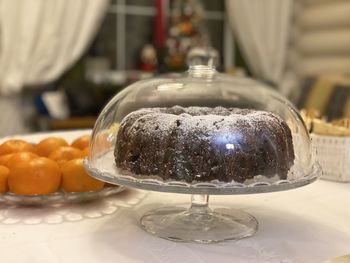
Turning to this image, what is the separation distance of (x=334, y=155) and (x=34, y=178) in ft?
2.15

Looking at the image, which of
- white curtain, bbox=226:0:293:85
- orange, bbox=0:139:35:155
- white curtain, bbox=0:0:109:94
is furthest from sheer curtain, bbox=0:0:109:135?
orange, bbox=0:139:35:155

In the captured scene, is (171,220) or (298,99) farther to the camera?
(298,99)

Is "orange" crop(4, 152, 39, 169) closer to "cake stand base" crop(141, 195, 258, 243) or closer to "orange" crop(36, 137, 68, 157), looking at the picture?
"orange" crop(36, 137, 68, 157)

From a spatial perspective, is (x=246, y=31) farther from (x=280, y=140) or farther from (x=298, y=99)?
(x=280, y=140)

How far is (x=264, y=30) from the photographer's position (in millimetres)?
3521

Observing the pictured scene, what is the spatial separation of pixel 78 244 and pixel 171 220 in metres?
0.17

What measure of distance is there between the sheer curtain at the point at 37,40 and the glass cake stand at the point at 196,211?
2.03m

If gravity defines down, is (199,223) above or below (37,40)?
below

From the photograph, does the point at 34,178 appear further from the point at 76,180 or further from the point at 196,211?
the point at 196,211

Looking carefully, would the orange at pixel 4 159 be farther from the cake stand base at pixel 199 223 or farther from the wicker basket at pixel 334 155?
the wicker basket at pixel 334 155

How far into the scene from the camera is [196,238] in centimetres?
70

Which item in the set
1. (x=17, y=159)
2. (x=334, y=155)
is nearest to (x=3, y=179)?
(x=17, y=159)

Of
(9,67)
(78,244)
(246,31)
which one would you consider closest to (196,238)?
(78,244)

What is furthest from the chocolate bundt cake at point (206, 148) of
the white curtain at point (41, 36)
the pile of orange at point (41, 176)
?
the white curtain at point (41, 36)
